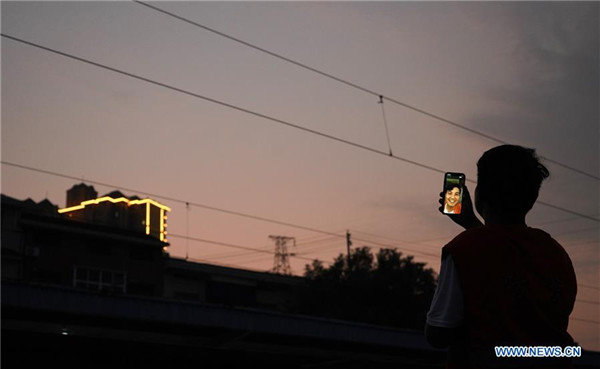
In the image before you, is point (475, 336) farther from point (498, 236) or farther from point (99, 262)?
point (99, 262)

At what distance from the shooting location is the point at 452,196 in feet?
9.08

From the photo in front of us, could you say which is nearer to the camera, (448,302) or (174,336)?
(448,302)

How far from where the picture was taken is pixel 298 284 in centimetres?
5322

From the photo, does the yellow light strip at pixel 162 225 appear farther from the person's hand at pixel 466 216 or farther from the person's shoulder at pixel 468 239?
the person's shoulder at pixel 468 239

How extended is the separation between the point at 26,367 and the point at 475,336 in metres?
11.4

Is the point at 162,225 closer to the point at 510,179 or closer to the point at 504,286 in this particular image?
the point at 510,179

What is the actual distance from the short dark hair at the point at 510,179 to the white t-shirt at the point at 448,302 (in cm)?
27

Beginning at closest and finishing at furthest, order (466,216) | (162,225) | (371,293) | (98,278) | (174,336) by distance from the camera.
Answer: (466,216)
(174,336)
(98,278)
(371,293)
(162,225)

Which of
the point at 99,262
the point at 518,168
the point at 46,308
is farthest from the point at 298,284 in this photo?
the point at 518,168

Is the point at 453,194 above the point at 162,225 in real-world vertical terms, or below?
below

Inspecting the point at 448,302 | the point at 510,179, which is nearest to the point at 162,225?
the point at 510,179

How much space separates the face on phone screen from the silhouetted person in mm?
356

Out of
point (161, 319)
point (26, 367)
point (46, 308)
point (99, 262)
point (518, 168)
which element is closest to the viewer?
point (518, 168)

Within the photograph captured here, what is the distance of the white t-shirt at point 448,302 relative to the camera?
85.5 inches
